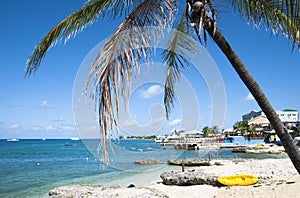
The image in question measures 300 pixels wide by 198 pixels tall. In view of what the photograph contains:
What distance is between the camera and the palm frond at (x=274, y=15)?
9.91 ft

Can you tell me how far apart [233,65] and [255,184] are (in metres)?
9.70

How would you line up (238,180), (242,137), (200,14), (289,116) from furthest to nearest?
(289,116) < (242,137) < (238,180) < (200,14)

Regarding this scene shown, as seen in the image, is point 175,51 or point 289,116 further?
point 289,116

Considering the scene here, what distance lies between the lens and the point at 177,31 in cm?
432

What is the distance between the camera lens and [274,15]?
323 cm

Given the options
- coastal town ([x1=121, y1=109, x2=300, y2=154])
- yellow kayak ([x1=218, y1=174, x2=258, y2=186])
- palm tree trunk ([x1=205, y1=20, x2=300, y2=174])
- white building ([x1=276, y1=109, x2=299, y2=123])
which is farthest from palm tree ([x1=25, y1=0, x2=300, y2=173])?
white building ([x1=276, y1=109, x2=299, y2=123])

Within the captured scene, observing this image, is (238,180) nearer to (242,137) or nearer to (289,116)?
(242,137)

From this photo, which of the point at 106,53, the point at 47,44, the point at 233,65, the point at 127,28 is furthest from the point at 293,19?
the point at 47,44

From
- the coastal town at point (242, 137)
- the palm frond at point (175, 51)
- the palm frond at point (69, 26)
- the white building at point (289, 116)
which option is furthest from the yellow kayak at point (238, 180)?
the white building at point (289, 116)

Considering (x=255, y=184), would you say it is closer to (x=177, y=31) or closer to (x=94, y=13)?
(x=177, y=31)

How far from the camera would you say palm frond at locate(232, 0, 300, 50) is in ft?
9.91

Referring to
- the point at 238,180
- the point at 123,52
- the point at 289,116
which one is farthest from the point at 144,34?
the point at 289,116

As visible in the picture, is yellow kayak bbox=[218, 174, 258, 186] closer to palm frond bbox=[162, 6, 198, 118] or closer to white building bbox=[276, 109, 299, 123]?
palm frond bbox=[162, 6, 198, 118]

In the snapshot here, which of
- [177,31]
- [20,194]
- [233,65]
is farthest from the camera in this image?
[20,194]
